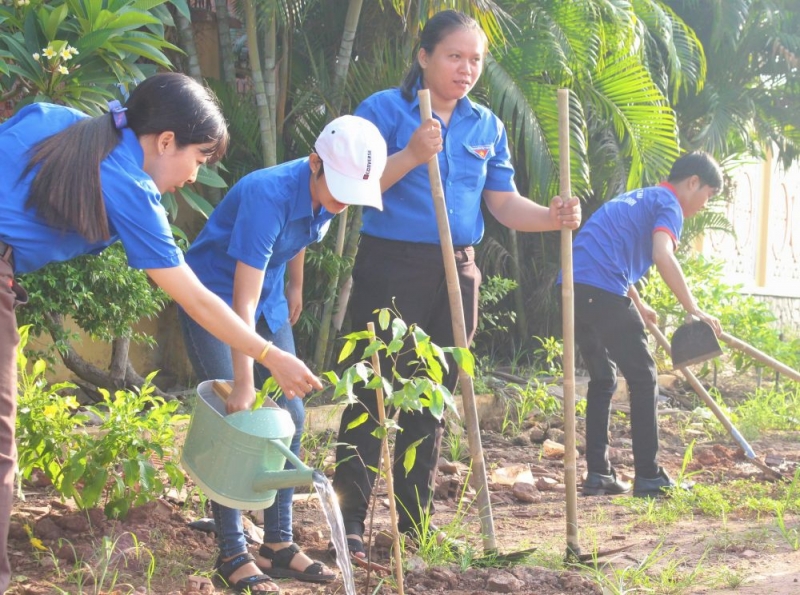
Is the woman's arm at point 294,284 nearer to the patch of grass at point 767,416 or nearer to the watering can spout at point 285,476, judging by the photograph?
the watering can spout at point 285,476

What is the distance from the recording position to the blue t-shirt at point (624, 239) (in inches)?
198

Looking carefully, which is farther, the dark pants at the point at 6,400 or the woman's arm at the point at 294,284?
the woman's arm at the point at 294,284

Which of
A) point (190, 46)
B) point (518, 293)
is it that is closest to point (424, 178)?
point (190, 46)

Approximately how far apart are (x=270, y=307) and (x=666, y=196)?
2.48 m

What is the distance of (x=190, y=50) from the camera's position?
19.5 ft

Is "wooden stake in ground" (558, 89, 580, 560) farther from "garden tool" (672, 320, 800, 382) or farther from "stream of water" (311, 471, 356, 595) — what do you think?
"garden tool" (672, 320, 800, 382)

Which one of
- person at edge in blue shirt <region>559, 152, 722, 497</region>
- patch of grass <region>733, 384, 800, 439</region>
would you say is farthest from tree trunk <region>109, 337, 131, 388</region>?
patch of grass <region>733, 384, 800, 439</region>

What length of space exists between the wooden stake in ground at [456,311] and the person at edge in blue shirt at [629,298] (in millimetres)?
1654

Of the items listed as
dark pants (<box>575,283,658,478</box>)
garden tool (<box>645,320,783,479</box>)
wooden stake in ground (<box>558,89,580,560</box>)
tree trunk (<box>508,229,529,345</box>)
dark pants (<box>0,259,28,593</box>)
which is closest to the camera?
dark pants (<box>0,259,28,593</box>)

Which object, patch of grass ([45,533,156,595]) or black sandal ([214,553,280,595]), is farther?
black sandal ([214,553,280,595])

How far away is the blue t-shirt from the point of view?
198 inches

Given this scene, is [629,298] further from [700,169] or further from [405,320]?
[405,320]

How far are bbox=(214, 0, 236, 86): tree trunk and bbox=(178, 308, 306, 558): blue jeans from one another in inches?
132

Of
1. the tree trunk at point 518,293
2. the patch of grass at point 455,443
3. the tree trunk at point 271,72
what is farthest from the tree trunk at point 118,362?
the tree trunk at point 518,293
